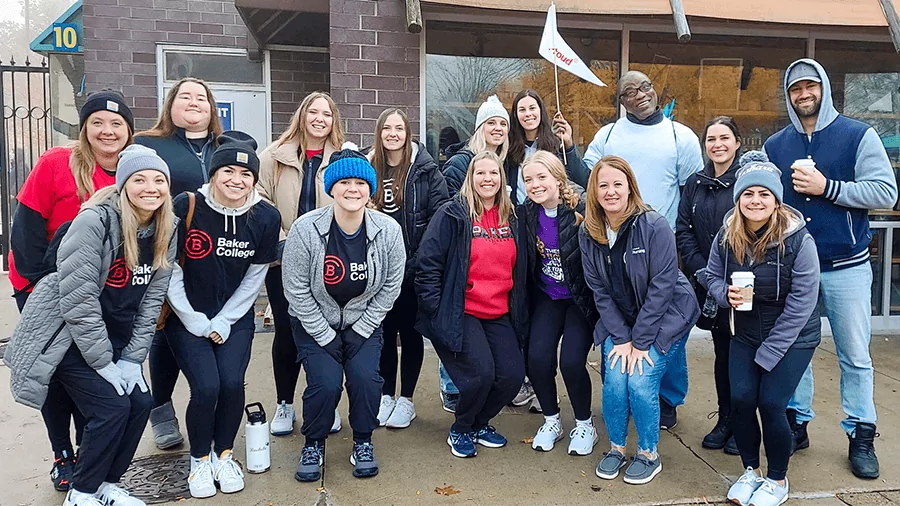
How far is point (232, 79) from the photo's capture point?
7.90m

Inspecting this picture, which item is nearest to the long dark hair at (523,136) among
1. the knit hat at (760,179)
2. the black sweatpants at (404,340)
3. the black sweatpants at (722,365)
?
the black sweatpants at (404,340)

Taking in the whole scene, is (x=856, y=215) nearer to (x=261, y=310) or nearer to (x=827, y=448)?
(x=827, y=448)

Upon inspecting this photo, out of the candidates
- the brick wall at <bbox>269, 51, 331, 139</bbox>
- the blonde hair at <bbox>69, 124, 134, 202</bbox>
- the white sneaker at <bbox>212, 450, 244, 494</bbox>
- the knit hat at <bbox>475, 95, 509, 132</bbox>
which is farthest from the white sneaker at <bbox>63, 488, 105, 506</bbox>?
the brick wall at <bbox>269, 51, 331, 139</bbox>

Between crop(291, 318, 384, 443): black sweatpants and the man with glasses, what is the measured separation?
1.82 m

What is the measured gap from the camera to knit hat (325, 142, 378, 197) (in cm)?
352

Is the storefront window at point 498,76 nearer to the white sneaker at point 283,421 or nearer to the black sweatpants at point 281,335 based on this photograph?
the black sweatpants at point 281,335

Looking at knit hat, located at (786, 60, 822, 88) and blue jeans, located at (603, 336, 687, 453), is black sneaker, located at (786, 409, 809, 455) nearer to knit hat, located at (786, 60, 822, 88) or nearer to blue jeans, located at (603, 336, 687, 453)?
blue jeans, located at (603, 336, 687, 453)

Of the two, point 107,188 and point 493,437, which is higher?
point 107,188

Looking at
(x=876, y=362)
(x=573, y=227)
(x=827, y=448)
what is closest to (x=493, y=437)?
(x=573, y=227)

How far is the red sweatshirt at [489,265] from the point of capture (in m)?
3.88

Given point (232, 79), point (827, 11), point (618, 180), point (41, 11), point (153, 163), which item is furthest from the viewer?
point (41, 11)

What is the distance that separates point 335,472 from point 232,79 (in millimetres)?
5650

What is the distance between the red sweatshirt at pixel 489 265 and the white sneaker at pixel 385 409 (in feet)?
2.85

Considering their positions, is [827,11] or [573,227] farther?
[827,11]
